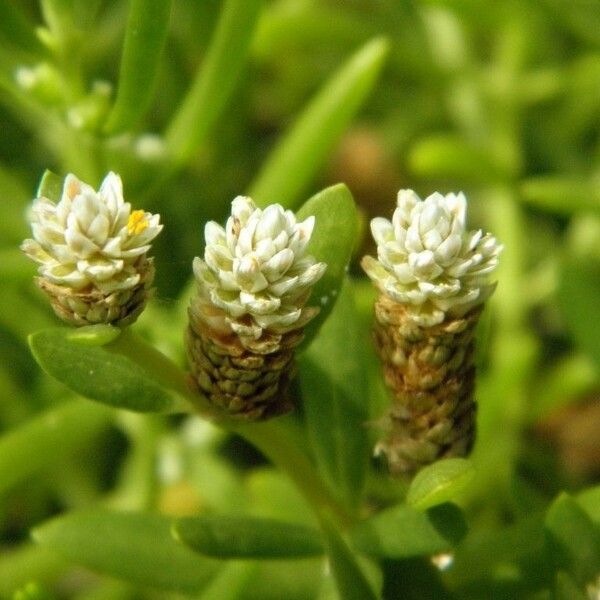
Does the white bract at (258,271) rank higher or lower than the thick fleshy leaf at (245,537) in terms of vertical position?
higher

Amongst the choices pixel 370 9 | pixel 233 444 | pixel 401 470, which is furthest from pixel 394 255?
pixel 370 9

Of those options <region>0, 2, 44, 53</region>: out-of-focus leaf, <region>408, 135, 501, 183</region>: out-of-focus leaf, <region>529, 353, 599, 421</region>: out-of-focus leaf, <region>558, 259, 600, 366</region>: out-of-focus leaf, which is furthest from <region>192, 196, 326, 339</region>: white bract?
<region>529, 353, 599, 421</region>: out-of-focus leaf

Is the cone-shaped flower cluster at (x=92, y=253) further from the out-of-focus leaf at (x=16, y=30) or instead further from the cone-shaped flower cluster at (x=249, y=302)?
the out-of-focus leaf at (x=16, y=30)

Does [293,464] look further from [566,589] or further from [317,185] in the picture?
[317,185]

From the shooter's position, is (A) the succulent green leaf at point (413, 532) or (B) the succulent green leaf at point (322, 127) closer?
(A) the succulent green leaf at point (413, 532)

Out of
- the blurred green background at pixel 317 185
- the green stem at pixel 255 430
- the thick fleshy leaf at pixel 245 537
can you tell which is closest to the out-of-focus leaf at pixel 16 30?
the blurred green background at pixel 317 185
